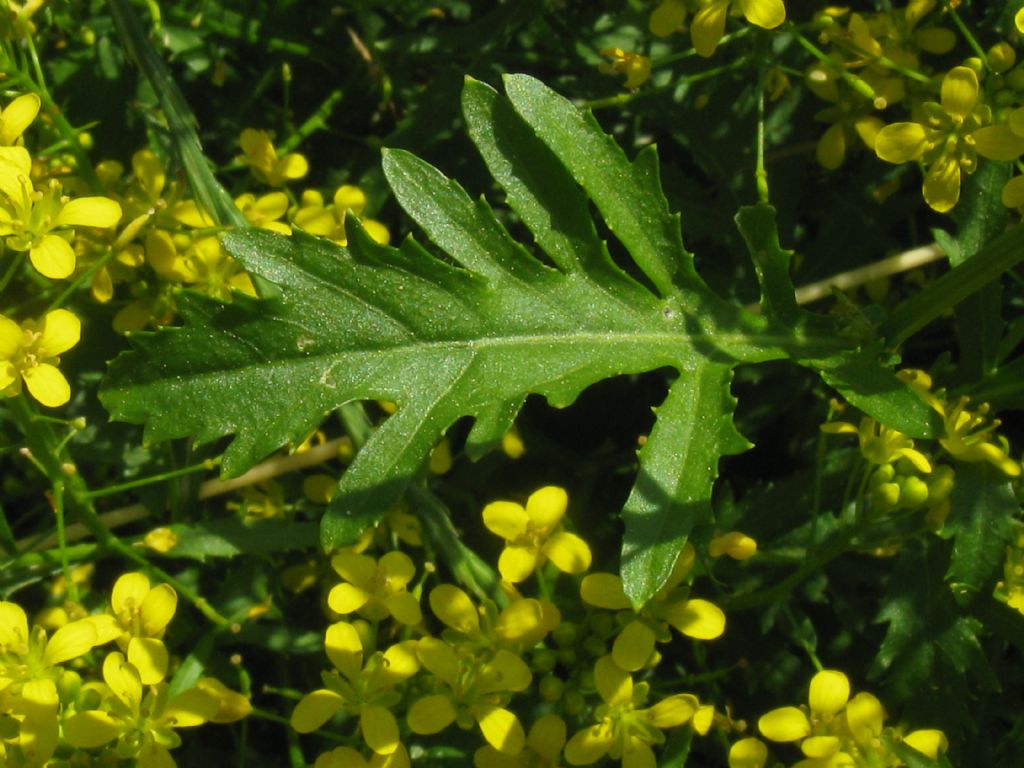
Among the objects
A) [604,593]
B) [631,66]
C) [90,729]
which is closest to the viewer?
[90,729]

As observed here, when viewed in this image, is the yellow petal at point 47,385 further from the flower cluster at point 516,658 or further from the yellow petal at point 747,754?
the yellow petal at point 747,754

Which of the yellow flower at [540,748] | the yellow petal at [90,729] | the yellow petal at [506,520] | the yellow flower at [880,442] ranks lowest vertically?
the yellow flower at [540,748]

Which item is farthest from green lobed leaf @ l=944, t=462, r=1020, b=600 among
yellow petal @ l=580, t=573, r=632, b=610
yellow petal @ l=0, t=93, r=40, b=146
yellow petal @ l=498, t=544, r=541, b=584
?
yellow petal @ l=0, t=93, r=40, b=146

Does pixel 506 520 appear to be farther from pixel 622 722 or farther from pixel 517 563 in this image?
pixel 622 722

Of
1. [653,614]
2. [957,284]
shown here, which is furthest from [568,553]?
[957,284]

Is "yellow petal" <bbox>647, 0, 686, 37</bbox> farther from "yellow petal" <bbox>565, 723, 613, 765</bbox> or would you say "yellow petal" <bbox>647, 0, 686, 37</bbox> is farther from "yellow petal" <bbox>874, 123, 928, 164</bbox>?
"yellow petal" <bbox>565, 723, 613, 765</bbox>

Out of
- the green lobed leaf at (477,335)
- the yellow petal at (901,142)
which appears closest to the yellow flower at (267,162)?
the green lobed leaf at (477,335)
